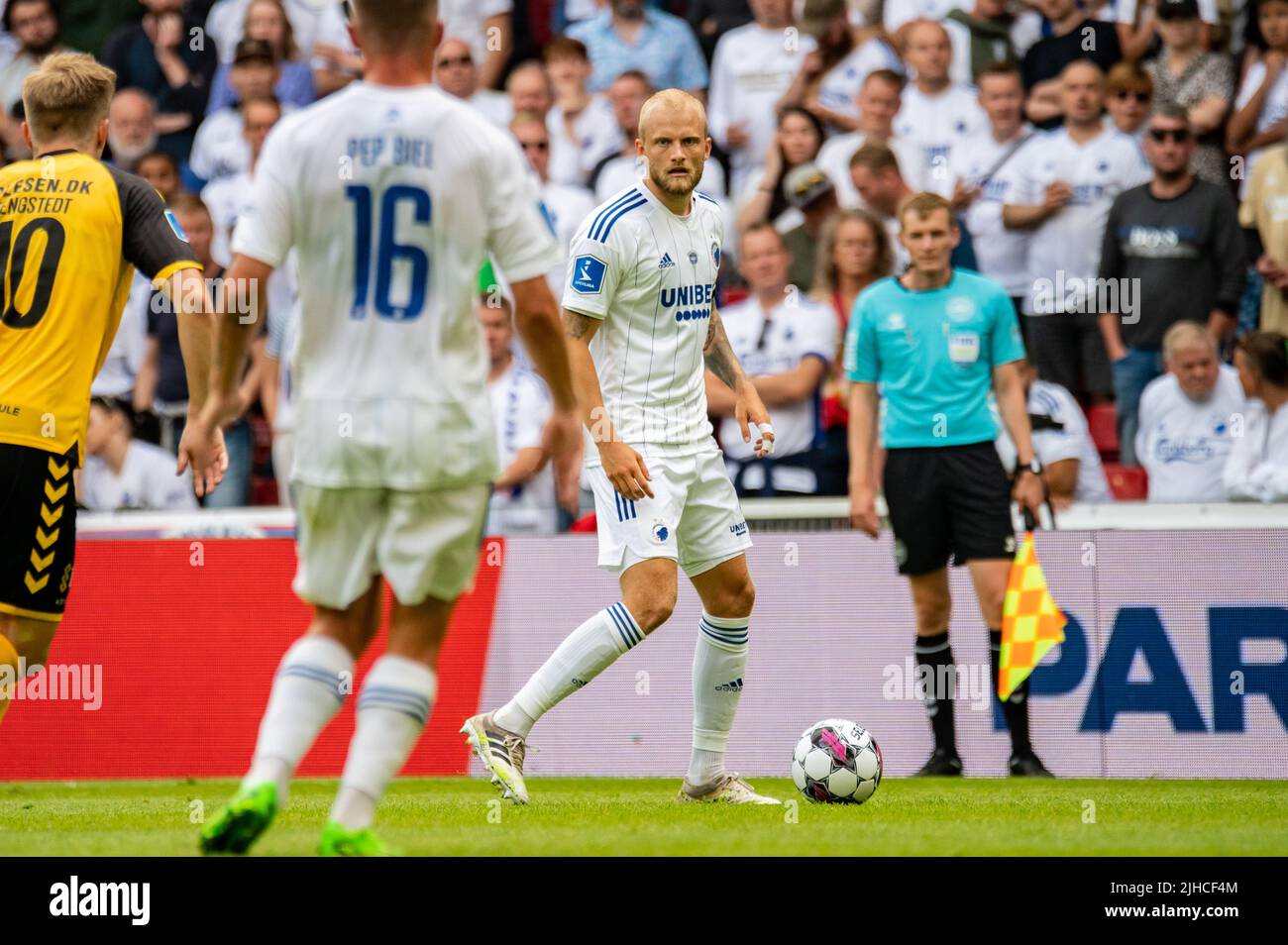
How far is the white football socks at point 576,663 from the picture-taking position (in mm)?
7277

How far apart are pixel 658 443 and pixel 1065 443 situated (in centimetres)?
427

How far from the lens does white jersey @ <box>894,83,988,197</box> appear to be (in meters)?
12.6

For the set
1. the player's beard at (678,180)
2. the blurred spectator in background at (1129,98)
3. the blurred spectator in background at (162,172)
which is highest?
the blurred spectator in background at (1129,98)

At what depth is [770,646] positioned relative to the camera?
32.7ft

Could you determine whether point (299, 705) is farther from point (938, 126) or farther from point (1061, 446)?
point (938, 126)

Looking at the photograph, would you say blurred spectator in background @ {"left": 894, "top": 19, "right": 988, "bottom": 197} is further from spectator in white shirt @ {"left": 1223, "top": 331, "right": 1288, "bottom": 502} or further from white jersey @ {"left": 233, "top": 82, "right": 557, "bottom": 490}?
white jersey @ {"left": 233, "top": 82, "right": 557, "bottom": 490}

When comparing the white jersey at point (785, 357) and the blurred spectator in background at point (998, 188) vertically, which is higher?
the blurred spectator in background at point (998, 188)

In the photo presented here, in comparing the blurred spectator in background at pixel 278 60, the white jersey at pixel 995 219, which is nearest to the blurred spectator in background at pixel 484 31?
the blurred spectator in background at pixel 278 60

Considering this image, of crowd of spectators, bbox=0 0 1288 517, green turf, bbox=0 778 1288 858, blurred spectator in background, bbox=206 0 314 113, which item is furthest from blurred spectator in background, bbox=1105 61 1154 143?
blurred spectator in background, bbox=206 0 314 113

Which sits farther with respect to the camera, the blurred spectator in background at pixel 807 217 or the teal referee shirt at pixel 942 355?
the blurred spectator in background at pixel 807 217

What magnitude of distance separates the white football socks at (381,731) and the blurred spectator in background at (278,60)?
10027mm

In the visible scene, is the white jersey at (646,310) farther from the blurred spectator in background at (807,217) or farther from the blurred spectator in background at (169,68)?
the blurred spectator in background at (169,68)
